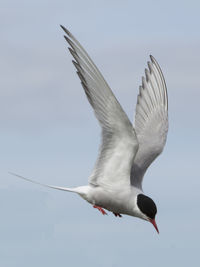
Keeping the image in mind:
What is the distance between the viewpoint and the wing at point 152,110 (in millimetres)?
12898

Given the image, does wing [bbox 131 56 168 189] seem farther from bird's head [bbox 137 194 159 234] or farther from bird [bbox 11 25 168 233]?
bird's head [bbox 137 194 159 234]

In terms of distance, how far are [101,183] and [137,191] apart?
2.21 feet

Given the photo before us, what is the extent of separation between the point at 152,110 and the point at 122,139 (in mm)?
3120

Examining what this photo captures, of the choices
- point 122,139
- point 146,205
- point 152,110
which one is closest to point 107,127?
point 122,139

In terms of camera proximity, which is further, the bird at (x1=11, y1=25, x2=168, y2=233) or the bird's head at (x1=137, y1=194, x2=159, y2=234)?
the bird's head at (x1=137, y1=194, x2=159, y2=234)

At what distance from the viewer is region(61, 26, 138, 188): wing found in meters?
9.33

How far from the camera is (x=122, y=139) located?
10.2m

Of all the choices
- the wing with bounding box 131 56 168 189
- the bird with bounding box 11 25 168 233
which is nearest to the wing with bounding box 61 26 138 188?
the bird with bounding box 11 25 168 233

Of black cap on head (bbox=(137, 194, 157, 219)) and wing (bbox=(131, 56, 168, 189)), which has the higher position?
wing (bbox=(131, 56, 168, 189))

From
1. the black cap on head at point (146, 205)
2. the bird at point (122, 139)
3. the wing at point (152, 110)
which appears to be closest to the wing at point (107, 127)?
the bird at point (122, 139)

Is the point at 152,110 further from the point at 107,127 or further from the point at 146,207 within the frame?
the point at 107,127

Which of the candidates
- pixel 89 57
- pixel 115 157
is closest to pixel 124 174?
pixel 115 157

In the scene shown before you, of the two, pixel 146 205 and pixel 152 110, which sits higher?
pixel 152 110

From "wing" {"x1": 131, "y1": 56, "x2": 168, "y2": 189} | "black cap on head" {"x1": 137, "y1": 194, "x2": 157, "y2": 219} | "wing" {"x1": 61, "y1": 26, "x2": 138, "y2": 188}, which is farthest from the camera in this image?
"wing" {"x1": 131, "y1": 56, "x2": 168, "y2": 189}
